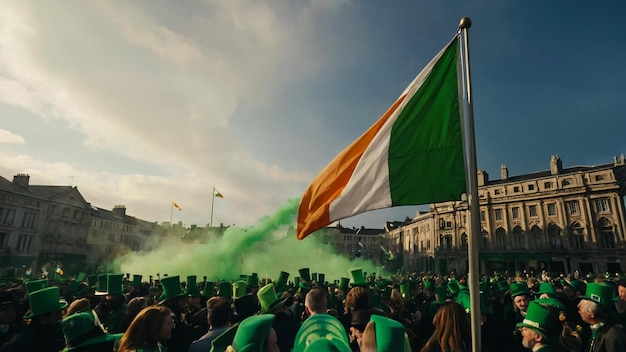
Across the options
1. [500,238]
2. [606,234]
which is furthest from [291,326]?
[500,238]

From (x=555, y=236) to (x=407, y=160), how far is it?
64392mm

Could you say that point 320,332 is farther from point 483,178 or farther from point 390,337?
point 483,178

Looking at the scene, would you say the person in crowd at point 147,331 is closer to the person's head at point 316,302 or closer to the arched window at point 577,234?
the person's head at point 316,302

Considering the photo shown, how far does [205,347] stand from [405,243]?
303 ft

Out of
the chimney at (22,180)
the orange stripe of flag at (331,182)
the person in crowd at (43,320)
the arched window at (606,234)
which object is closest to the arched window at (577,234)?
the arched window at (606,234)

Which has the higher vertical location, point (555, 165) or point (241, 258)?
point (555, 165)

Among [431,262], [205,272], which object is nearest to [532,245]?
[431,262]

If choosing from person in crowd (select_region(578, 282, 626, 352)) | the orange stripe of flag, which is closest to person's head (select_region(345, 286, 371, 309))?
the orange stripe of flag

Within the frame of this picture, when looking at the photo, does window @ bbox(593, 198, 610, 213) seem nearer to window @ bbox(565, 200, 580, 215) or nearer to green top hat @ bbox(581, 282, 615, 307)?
window @ bbox(565, 200, 580, 215)

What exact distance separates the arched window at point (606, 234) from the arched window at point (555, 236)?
17.2ft

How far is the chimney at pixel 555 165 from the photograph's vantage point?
5725cm

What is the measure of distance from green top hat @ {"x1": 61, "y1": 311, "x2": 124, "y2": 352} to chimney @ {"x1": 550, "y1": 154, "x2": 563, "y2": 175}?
2780 inches

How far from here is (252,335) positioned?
7.14 ft

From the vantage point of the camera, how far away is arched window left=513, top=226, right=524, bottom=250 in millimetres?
57531
